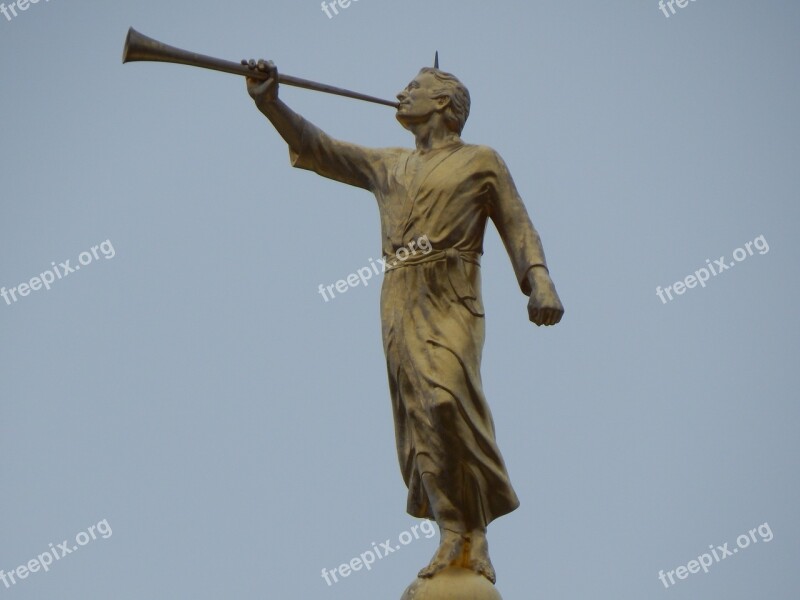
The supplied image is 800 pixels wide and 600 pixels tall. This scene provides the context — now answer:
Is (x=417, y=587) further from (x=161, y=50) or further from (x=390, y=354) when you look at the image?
(x=161, y=50)

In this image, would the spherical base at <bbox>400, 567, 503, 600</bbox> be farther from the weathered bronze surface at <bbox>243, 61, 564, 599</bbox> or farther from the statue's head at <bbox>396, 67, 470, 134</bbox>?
the statue's head at <bbox>396, 67, 470, 134</bbox>

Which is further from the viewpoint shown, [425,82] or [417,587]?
[425,82]

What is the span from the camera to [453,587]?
959 cm

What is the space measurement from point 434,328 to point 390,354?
1.10 ft

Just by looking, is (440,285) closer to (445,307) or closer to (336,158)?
(445,307)

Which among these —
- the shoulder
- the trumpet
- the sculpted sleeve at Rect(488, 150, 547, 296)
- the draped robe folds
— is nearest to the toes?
the draped robe folds

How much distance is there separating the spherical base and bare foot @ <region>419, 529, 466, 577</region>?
3 centimetres

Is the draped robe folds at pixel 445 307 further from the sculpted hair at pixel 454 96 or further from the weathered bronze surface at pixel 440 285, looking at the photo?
the sculpted hair at pixel 454 96

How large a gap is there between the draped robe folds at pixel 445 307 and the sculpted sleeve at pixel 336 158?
0.01m

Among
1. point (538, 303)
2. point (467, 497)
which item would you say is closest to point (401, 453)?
point (467, 497)

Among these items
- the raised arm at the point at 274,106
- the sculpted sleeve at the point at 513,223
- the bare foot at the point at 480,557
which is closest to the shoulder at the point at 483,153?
the sculpted sleeve at the point at 513,223

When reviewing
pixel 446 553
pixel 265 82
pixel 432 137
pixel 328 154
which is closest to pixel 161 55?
pixel 265 82

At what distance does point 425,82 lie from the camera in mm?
10961

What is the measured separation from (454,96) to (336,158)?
0.89m
